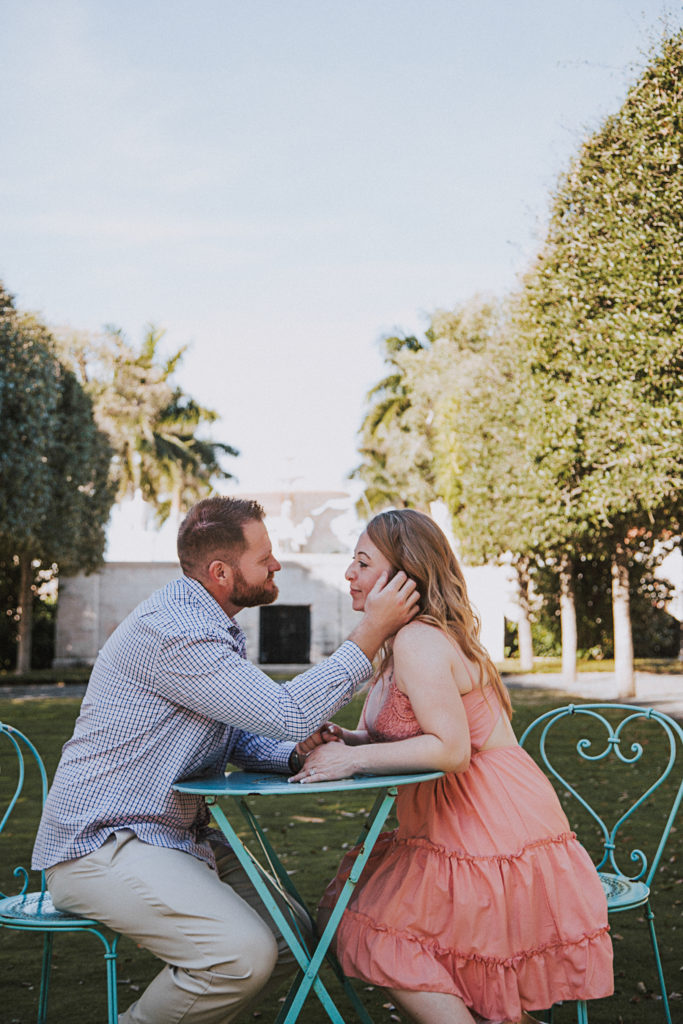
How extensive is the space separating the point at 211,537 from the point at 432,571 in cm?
78

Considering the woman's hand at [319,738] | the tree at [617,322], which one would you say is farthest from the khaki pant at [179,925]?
the tree at [617,322]

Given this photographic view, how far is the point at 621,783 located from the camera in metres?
11.3

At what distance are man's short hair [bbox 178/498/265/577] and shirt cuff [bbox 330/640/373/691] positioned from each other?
0.55m

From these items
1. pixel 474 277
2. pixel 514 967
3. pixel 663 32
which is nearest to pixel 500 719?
pixel 514 967

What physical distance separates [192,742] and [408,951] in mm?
946

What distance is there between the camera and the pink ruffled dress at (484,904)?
314 cm

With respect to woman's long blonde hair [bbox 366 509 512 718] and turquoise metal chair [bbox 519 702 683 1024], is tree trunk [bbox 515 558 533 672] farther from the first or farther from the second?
woman's long blonde hair [bbox 366 509 512 718]

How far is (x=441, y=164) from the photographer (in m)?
13.7

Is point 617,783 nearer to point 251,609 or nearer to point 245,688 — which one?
point 245,688

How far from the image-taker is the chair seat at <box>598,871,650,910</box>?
369cm

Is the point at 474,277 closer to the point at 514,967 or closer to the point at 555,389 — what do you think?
the point at 555,389

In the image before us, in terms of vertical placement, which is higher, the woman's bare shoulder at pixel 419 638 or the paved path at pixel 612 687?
the woman's bare shoulder at pixel 419 638

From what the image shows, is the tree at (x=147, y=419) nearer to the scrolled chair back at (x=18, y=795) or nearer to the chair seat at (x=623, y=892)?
the scrolled chair back at (x=18, y=795)

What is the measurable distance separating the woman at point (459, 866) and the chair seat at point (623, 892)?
0.42 metres
